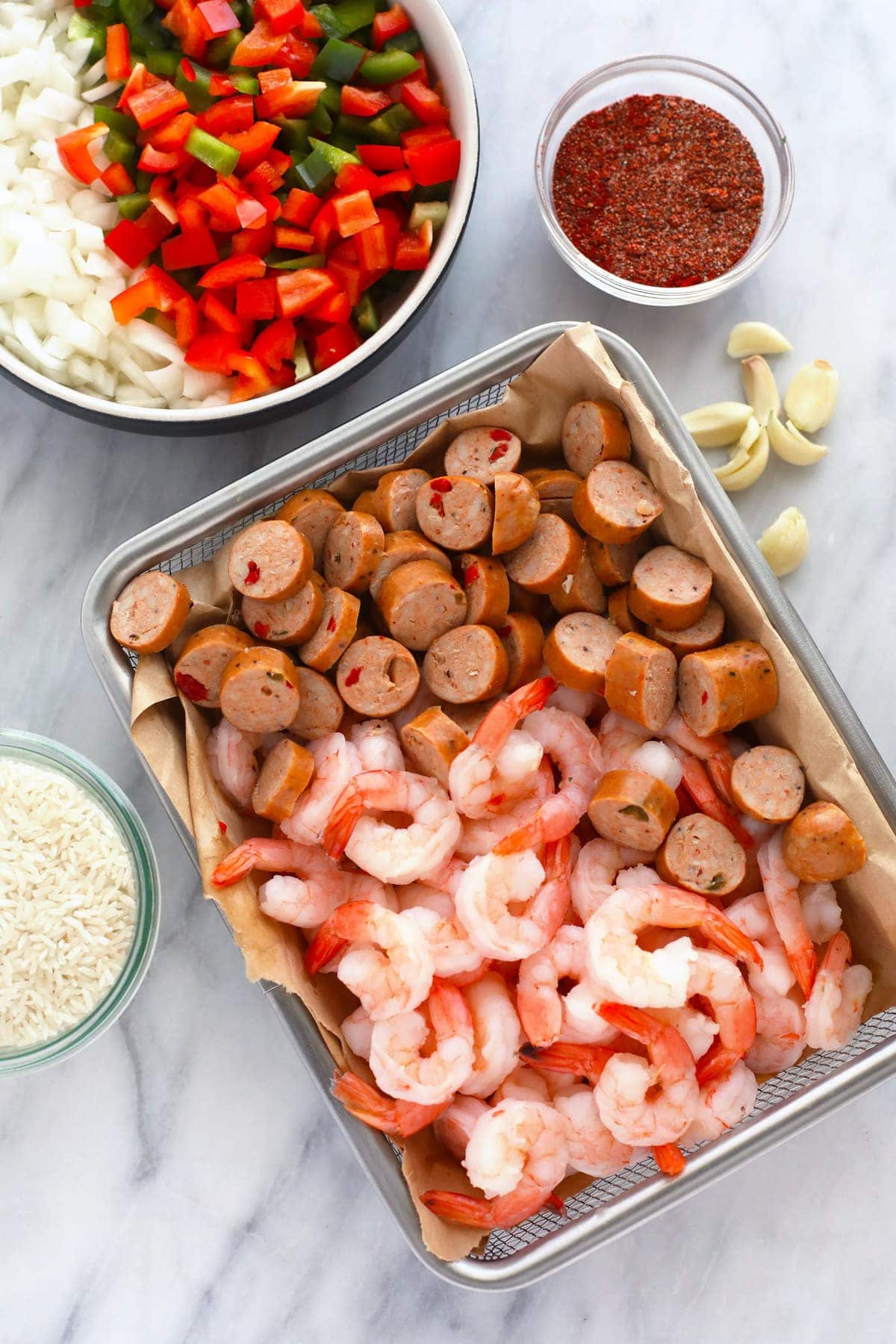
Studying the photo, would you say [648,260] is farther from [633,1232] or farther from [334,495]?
[633,1232]

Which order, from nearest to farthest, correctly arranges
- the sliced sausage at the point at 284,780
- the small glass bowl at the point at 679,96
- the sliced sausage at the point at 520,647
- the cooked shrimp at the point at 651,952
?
the cooked shrimp at the point at 651,952, the sliced sausage at the point at 284,780, the sliced sausage at the point at 520,647, the small glass bowl at the point at 679,96

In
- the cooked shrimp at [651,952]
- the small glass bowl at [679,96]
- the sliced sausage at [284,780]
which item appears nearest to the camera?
the cooked shrimp at [651,952]

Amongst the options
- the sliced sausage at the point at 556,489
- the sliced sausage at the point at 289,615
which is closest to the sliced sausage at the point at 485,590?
the sliced sausage at the point at 556,489

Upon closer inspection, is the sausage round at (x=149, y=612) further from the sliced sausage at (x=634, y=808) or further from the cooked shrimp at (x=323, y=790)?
the sliced sausage at (x=634, y=808)

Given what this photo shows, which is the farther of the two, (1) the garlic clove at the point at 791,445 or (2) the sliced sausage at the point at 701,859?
(1) the garlic clove at the point at 791,445

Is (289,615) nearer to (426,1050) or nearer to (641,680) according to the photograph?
(641,680)

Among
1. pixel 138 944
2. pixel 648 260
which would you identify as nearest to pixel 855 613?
pixel 648 260

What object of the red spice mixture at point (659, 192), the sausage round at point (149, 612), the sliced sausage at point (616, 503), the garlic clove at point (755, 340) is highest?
the red spice mixture at point (659, 192)

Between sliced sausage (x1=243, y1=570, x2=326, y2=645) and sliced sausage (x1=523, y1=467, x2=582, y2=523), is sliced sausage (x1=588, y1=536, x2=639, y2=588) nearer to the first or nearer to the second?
sliced sausage (x1=523, y1=467, x2=582, y2=523)
